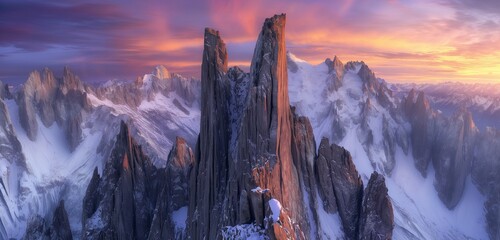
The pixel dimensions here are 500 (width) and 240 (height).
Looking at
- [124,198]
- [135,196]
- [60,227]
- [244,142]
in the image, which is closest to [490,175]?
[244,142]

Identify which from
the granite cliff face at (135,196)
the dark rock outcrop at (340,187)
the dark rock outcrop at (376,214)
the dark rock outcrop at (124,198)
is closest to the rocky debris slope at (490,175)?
the dark rock outcrop at (376,214)

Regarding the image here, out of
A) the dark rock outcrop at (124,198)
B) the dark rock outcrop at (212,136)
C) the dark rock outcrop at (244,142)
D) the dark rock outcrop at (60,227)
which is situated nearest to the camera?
the dark rock outcrop at (244,142)

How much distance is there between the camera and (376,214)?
8656 cm

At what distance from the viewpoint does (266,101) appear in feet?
251

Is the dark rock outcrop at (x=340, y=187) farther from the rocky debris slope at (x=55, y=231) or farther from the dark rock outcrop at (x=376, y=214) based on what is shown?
the rocky debris slope at (x=55, y=231)

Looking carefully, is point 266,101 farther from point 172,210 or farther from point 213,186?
point 172,210

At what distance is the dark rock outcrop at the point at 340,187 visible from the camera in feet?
295

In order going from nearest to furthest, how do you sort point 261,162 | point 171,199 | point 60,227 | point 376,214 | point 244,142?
point 261,162, point 244,142, point 376,214, point 171,199, point 60,227

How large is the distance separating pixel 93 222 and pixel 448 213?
537 feet

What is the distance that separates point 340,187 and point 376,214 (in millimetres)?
9493

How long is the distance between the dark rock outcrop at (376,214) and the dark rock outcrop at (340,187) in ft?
8.53

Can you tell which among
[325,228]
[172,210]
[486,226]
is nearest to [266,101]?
[325,228]

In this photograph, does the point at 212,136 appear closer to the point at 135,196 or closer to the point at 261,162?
the point at 261,162

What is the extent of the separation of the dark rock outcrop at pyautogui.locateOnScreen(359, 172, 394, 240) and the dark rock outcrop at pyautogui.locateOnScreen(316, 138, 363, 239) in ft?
8.53
